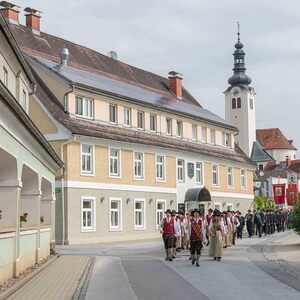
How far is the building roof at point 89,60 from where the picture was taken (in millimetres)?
40469

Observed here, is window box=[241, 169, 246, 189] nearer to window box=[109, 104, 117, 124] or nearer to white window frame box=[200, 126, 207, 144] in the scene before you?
white window frame box=[200, 126, 207, 144]

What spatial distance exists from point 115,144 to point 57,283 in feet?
73.0

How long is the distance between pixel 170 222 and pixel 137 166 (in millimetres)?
17471

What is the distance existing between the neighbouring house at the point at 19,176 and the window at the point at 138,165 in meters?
14.6

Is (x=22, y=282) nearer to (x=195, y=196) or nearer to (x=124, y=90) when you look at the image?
(x=124, y=90)

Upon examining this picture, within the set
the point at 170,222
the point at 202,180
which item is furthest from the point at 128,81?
the point at 170,222

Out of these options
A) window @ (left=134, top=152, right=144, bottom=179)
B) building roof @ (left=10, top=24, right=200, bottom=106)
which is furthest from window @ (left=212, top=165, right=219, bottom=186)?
window @ (left=134, top=152, right=144, bottom=179)

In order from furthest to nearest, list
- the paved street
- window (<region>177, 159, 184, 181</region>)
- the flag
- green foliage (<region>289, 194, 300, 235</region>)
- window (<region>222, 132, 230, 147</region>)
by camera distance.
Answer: window (<region>222, 132, 230, 147</region>), the flag, window (<region>177, 159, 184, 181</region>), green foliage (<region>289, 194, 300, 235</region>), the paved street

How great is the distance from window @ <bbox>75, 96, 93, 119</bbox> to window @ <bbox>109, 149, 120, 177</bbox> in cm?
240

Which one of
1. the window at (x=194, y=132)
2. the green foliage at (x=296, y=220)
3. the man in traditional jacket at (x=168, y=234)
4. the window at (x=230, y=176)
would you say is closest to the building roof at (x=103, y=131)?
the window at (x=194, y=132)

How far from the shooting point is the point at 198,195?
139 feet

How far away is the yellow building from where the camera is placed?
111 feet

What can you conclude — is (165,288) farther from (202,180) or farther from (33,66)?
(202,180)

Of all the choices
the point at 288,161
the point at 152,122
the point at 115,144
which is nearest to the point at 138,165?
the point at 115,144
